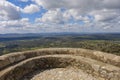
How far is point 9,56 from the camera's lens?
13.3 metres

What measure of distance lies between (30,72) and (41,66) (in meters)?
1.50

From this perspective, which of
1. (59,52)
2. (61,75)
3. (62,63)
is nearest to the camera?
(61,75)

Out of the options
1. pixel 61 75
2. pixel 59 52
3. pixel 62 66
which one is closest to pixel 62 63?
pixel 62 66

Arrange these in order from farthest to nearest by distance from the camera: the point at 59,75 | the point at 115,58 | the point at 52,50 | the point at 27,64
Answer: the point at 52,50
the point at 27,64
the point at 59,75
the point at 115,58

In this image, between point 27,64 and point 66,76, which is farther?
point 27,64

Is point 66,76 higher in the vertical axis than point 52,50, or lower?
lower

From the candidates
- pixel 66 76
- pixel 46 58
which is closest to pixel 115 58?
pixel 66 76

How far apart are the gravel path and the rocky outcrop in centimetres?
48

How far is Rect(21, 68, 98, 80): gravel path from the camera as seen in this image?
12.3 m

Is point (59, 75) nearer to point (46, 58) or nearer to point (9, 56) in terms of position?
point (46, 58)

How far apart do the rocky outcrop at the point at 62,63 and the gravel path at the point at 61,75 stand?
481 millimetres

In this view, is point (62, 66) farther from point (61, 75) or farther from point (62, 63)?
point (61, 75)

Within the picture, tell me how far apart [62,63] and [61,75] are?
2199mm

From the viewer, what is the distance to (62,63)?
15.0 m
